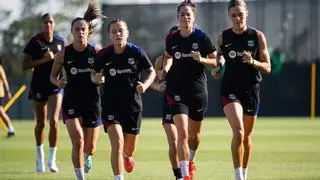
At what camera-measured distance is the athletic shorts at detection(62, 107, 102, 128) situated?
41.1 feet

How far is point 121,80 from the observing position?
11914mm

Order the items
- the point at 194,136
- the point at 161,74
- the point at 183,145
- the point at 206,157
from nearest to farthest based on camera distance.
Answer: the point at 183,145
the point at 161,74
the point at 194,136
the point at 206,157

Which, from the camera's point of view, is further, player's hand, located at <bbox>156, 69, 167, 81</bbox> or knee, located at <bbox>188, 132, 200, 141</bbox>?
knee, located at <bbox>188, 132, 200, 141</bbox>

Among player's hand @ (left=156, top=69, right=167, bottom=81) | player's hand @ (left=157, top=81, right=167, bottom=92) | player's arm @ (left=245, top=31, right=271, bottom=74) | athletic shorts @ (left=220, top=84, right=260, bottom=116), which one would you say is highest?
player's arm @ (left=245, top=31, right=271, bottom=74)

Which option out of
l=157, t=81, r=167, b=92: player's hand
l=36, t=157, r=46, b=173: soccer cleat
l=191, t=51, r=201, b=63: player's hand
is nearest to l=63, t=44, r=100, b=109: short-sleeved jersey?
l=157, t=81, r=167, b=92: player's hand

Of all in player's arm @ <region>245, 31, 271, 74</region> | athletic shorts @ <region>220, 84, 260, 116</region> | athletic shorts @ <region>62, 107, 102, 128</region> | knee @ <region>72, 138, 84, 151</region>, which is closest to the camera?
player's arm @ <region>245, 31, 271, 74</region>

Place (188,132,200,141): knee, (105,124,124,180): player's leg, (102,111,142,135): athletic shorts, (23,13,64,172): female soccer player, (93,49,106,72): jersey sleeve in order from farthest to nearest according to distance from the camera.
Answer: (23,13,64,172): female soccer player, (188,132,200,141): knee, (93,49,106,72): jersey sleeve, (102,111,142,135): athletic shorts, (105,124,124,180): player's leg

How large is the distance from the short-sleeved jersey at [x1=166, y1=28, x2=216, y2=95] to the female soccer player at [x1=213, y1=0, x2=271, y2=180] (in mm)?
323

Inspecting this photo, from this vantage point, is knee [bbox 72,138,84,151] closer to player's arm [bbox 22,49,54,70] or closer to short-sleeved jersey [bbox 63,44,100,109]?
short-sleeved jersey [bbox 63,44,100,109]

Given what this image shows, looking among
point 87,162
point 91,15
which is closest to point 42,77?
point 87,162

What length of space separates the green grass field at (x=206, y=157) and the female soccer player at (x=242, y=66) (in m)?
1.59

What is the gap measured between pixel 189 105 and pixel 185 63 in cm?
59

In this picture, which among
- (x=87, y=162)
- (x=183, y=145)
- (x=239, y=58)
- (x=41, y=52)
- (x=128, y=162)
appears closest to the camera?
(x=183, y=145)

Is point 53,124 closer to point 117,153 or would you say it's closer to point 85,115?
point 85,115
